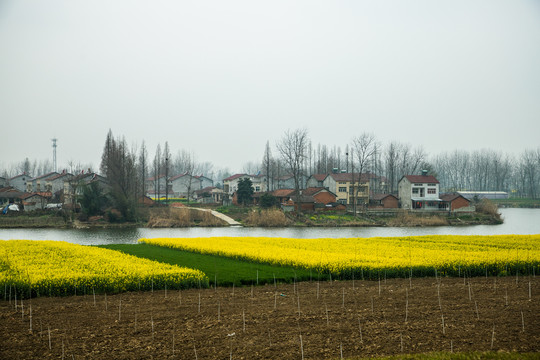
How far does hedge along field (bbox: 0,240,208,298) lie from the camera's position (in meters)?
15.6

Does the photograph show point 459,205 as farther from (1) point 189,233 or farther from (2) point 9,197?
(2) point 9,197

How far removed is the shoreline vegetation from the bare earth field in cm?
4373

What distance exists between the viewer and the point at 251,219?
61312 mm

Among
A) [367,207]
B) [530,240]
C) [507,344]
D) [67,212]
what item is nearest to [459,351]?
[507,344]

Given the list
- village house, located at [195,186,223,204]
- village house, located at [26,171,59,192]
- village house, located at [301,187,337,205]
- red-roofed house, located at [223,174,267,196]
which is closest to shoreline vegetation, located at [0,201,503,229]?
village house, located at [301,187,337,205]

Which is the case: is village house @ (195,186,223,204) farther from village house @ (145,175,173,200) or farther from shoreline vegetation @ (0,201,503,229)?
shoreline vegetation @ (0,201,503,229)

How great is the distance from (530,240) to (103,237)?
35.7 meters

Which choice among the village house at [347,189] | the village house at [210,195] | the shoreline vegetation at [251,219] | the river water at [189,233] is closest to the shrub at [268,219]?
the shoreline vegetation at [251,219]

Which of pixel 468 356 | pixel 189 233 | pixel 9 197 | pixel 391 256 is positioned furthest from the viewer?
pixel 9 197

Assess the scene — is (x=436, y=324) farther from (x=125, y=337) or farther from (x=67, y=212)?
(x=67, y=212)

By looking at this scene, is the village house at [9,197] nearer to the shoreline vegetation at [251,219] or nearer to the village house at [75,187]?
the village house at [75,187]

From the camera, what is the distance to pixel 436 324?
11.8 metres

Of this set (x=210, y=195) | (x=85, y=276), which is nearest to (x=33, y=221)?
(x=210, y=195)

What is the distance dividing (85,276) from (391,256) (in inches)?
549
